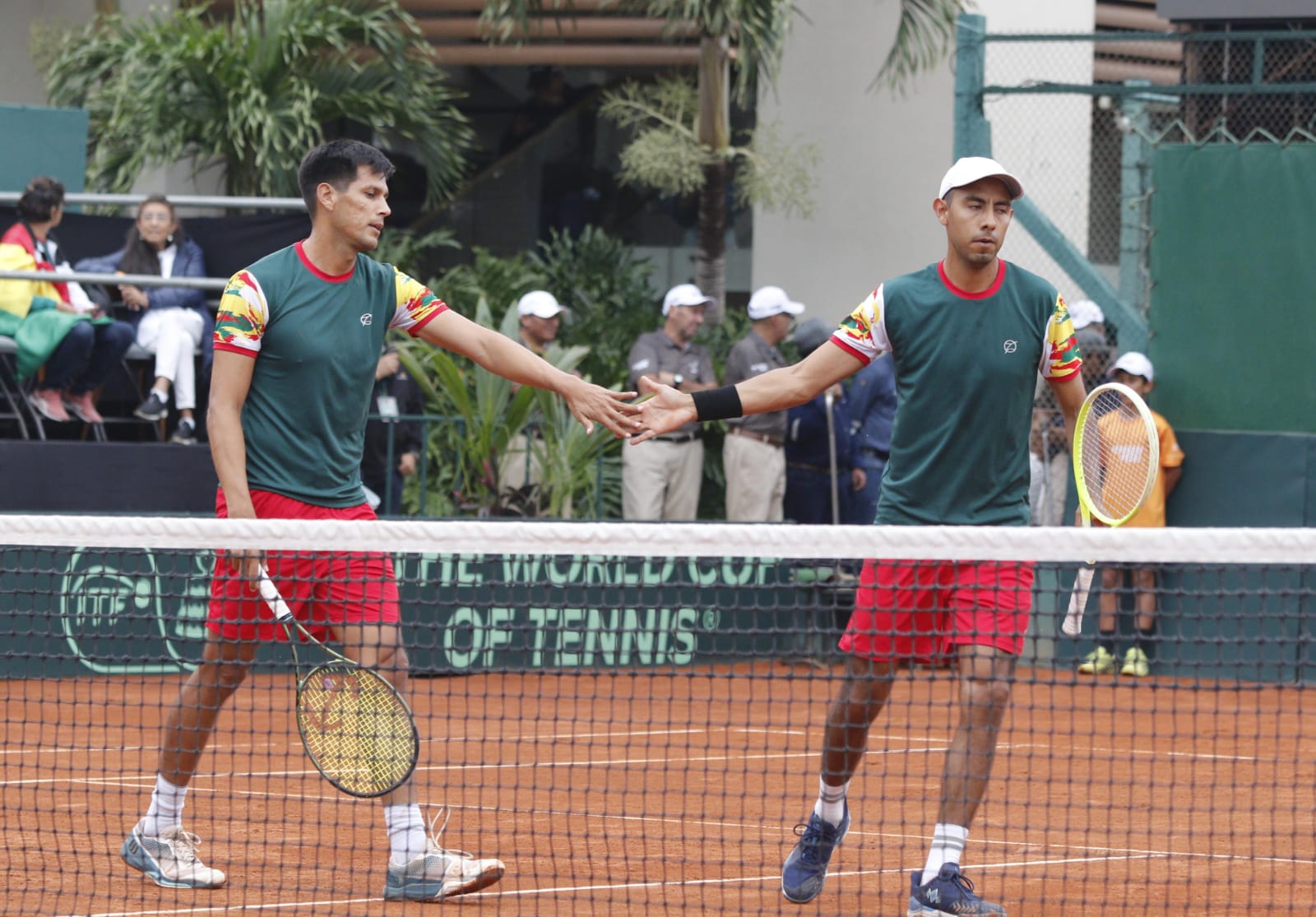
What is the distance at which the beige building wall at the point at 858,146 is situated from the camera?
14.6 meters

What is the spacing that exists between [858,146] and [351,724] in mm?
10813

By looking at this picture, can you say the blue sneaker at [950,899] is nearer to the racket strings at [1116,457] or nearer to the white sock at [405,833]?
the racket strings at [1116,457]

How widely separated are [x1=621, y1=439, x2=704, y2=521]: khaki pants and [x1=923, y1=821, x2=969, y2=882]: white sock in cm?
642

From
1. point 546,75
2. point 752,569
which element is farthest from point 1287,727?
point 546,75

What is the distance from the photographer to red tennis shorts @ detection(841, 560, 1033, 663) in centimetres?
489

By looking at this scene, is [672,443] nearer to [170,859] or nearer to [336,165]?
[336,165]

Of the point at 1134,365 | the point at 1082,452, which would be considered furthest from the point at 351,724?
the point at 1134,365

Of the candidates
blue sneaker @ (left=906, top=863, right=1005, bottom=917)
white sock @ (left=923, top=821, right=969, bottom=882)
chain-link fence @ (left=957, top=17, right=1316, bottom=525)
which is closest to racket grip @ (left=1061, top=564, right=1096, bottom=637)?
white sock @ (left=923, top=821, right=969, bottom=882)

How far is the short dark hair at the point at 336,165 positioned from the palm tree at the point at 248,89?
308 inches

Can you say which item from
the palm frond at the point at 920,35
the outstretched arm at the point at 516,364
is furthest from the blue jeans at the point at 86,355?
the palm frond at the point at 920,35

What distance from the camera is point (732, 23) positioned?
42.9 ft

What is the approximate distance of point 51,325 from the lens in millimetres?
10023

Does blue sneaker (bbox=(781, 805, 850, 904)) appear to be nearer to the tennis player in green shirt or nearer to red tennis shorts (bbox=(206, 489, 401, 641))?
the tennis player in green shirt

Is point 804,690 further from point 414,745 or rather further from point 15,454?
point 414,745
